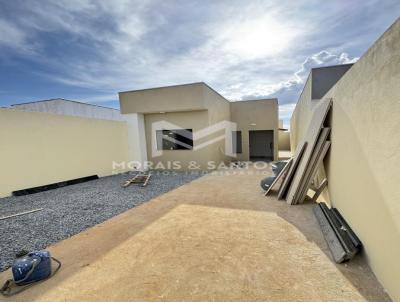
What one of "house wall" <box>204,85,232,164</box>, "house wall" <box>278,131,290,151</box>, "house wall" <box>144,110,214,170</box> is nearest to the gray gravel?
"house wall" <box>144,110,214,170</box>

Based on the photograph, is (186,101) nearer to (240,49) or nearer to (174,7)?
(240,49)

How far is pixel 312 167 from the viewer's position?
406 cm

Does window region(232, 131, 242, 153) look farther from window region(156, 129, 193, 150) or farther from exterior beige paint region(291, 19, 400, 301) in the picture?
exterior beige paint region(291, 19, 400, 301)

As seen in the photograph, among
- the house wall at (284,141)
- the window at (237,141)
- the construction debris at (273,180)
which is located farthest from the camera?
the house wall at (284,141)

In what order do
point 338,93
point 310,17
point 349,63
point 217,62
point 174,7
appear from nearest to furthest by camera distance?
point 338,93 → point 310,17 → point 174,7 → point 349,63 → point 217,62

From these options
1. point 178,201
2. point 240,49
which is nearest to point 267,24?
point 240,49

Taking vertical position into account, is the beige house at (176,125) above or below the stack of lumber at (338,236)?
above

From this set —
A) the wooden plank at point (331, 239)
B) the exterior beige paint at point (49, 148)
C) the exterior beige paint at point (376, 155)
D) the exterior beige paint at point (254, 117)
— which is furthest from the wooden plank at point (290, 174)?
the exterior beige paint at point (254, 117)

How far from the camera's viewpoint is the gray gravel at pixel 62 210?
301 cm

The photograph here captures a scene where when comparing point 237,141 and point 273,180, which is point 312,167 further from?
point 237,141

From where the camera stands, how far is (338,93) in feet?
11.0

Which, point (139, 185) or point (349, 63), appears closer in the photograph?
point (349, 63)

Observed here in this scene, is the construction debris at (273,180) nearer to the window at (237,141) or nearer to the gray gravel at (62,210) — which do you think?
the gray gravel at (62,210)

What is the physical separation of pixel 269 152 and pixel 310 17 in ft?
37.3
